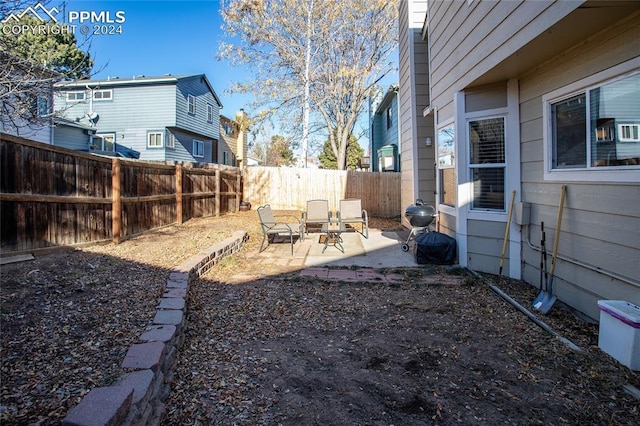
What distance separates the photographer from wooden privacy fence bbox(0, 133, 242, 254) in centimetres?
423

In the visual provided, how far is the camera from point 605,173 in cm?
327

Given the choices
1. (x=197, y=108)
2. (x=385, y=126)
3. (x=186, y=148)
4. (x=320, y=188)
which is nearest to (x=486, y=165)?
(x=320, y=188)

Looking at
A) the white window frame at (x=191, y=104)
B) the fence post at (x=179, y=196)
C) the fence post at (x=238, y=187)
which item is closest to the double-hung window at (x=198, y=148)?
the white window frame at (x=191, y=104)

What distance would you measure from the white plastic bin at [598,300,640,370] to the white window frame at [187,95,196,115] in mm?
21071

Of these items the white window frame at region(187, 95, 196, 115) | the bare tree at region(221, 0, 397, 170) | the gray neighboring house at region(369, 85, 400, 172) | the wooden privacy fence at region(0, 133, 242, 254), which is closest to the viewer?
the wooden privacy fence at region(0, 133, 242, 254)

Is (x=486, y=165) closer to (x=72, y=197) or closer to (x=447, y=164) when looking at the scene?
(x=447, y=164)

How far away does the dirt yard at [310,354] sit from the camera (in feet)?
7.08

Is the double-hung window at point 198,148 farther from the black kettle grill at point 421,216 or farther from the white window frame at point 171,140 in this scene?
the black kettle grill at point 421,216

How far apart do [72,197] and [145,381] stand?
4109 millimetres

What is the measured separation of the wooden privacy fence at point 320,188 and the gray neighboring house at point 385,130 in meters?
3.21

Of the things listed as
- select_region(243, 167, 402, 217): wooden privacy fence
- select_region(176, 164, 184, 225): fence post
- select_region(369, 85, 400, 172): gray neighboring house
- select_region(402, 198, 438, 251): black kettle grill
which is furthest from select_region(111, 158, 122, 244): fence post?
select_region(369, 85, 400, 172): gray neighboring house

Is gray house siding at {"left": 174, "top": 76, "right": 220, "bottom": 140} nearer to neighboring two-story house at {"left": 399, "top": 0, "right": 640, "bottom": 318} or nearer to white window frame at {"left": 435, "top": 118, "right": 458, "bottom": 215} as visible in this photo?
neighboring two-story house at {"left": 399, "top": 0, "right": 640, "bottom": 318}

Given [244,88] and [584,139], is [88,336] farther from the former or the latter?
[244,88]

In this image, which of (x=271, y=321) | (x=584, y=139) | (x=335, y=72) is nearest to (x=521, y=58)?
(x=584, y=139)
